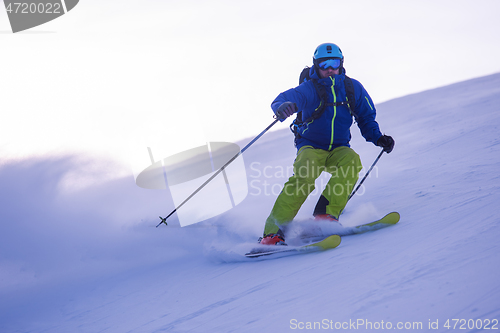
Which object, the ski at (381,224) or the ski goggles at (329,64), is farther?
the ski goggles at (329,64)

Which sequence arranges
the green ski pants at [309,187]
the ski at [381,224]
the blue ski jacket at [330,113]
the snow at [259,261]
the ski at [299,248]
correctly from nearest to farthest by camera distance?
1. the snow at [259,261]
2. the ski at [299,248]
3. the ski at [381,224]
4. the green ski pants at [309,187]
5. the blue ski jacket at [330,113]

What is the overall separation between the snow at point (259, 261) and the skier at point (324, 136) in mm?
374

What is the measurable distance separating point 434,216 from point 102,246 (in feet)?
10.8

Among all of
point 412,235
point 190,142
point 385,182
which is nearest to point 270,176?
point 190,142

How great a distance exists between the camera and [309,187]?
10.3 feet

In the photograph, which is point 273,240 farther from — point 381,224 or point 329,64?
point 329,64

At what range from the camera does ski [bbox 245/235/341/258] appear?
260 centimetres

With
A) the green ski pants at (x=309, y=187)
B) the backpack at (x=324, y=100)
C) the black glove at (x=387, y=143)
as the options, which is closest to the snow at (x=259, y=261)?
the green ski pants at (x=309, y=187)

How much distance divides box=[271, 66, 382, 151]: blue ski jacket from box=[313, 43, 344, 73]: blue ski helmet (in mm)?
118

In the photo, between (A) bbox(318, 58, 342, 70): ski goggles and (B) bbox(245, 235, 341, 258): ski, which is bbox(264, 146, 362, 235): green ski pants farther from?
(A) bbox(318, 58, 342, 70): ski goggles

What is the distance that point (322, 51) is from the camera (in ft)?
10.5

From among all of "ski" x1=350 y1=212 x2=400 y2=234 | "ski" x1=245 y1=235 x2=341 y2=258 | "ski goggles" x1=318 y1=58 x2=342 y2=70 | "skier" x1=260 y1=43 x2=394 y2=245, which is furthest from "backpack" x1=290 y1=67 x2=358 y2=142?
"ski" x1=245 y1=235 x2=341 y2=258

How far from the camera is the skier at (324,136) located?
10.1 ft

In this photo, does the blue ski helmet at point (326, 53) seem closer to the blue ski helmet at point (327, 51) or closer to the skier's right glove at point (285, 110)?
the blue ski helmet at point (327, 51)
